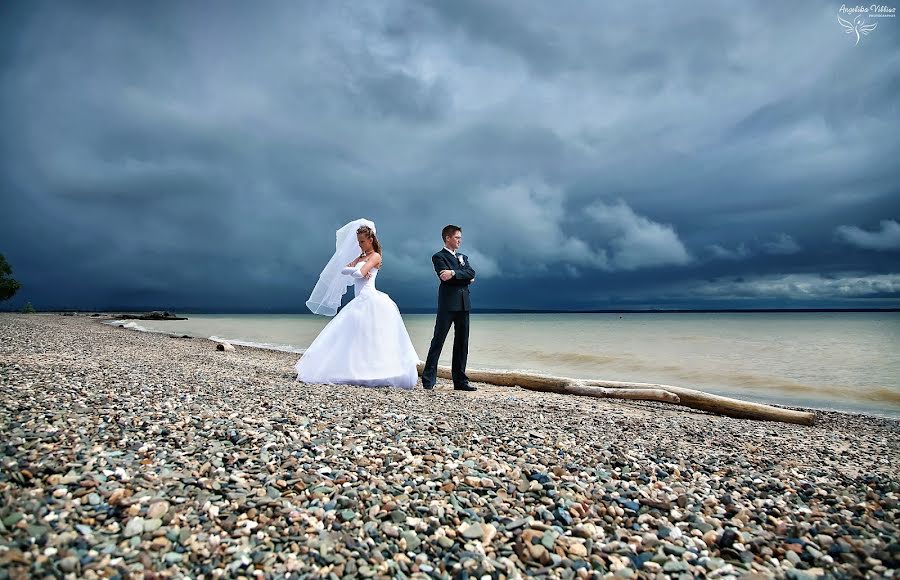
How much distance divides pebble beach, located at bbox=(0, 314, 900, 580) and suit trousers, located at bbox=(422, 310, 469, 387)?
3813mm

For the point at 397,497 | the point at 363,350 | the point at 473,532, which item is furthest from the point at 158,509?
the point at 363,350

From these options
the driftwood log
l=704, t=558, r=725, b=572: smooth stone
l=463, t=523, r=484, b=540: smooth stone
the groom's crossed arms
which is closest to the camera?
l=704, t=558, r=725, b=572: smooth stone

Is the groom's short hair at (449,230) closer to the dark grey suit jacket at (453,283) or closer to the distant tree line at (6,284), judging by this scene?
the dark grey suit jacket at (453,283)

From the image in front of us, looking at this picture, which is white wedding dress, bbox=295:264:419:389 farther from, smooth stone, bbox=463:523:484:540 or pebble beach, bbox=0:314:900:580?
smooth stone, bbox=463:523:484:540

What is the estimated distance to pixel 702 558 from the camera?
321cm

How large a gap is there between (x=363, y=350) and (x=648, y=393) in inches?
247

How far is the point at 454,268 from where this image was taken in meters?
9.83

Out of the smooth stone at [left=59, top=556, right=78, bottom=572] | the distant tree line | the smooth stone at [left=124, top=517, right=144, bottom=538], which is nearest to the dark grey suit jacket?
the smooth stone at [left=124, top=517, right=144, bottom=538]

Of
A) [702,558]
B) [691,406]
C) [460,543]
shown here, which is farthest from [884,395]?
[460,543]

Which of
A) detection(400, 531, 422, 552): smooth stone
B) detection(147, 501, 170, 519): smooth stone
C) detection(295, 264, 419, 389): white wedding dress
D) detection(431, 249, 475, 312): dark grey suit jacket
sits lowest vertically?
detection(400, 531, 422, 552): smooth stone

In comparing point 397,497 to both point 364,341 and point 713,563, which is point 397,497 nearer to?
point 713,563

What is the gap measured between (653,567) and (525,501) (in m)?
1.05

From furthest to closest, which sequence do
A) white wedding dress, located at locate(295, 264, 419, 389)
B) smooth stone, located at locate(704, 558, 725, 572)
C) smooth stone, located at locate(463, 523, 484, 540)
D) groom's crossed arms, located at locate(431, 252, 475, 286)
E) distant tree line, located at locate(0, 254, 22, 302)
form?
distant tree line, located at locate(0, 254, 22, 302) < groom's crossed arms, located at locate(431, 252, 475, 286) < white wedding dress, located at locate(295, 264, 419, 389) < smooth stone, located at locate(463, 523, 484, 540) < smooth stone, located at locate(704, 558, 725, 572)

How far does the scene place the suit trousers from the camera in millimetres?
9969
